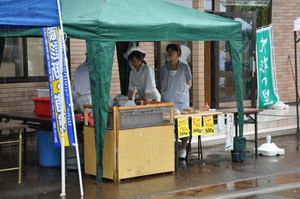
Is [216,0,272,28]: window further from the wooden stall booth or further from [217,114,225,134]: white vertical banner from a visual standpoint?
the wooden stall booth

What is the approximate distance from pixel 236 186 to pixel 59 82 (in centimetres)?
294

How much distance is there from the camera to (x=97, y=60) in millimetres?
8695

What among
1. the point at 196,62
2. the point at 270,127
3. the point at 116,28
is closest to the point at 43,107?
the point at 116,28

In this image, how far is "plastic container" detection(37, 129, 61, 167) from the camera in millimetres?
10148


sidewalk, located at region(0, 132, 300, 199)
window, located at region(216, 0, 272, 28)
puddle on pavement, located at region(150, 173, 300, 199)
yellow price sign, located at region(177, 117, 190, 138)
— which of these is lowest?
puddle on pavement, located at region(150, 173, 300, 199)

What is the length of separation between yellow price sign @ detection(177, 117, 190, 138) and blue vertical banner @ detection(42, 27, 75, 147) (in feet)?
6.95

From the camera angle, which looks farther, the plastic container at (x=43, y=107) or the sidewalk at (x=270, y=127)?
the sidewalk at (x=270, y=127)

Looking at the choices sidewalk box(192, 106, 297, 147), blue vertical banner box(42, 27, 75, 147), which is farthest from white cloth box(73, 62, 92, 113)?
sidewalk box(192, 106, 297, 147)

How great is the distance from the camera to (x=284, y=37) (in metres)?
17.4

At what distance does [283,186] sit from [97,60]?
126 inches

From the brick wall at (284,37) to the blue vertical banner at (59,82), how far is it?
1006 centimetres

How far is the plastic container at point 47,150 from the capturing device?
10.1 m

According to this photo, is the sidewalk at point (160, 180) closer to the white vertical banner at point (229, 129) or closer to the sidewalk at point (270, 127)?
the white vertical banner at point (229, 129)

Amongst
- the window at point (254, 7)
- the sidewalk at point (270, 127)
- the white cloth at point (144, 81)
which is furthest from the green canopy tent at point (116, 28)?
the window at point (254, 7)
